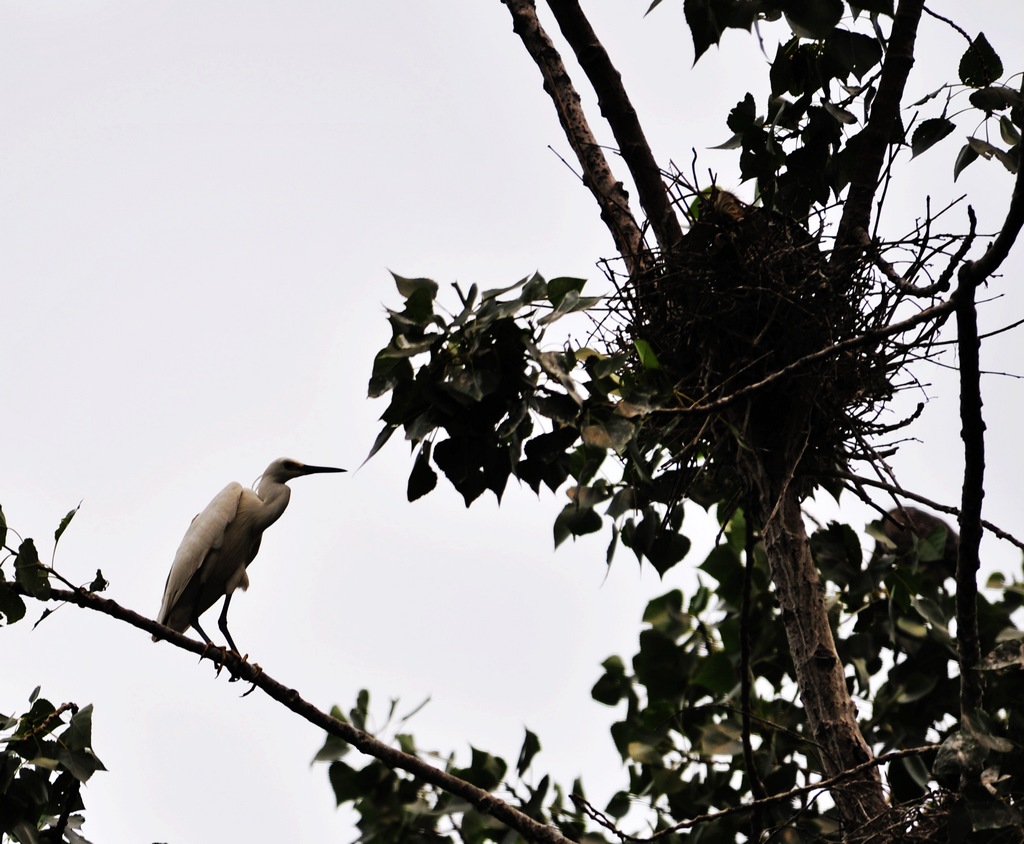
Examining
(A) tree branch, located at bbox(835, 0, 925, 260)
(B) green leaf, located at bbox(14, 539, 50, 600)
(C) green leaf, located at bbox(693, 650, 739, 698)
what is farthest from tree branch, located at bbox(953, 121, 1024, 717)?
(C) green leaf, located at bbox(693, 650, 739, 698)

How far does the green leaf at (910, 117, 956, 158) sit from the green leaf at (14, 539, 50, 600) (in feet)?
9.51

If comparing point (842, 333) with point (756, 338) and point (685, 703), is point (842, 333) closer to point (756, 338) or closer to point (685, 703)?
point (756, 338)

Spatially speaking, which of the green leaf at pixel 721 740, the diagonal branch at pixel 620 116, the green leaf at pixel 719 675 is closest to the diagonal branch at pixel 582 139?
the diagonal branch at pixel 620 116

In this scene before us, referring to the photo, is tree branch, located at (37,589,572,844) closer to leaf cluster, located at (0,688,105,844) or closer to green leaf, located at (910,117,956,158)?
leaf cluster, located at (0,688,105,844)

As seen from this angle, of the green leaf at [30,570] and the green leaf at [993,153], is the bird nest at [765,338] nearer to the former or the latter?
the green leaf at [993,153]

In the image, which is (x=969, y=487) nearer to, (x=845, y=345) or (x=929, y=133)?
(x=845, y=345)

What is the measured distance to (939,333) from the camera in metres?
3.77

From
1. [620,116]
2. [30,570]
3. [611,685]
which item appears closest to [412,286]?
[30,570]

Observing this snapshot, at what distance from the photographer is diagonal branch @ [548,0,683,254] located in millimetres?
3982

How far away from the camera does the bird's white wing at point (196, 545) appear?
565cm

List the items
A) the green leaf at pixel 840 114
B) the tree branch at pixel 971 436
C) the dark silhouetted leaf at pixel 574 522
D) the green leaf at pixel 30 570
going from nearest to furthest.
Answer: the tree branch at pixel 971 436, the green leaf at pixel 30 570, the dark silhouetted leaf at pixel 574 522, the green leaf at pixel 840 114

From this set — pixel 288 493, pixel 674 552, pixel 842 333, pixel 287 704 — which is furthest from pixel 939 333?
pixel 288 493

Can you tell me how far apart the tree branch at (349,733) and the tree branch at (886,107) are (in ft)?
7.10

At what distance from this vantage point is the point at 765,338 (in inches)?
150
